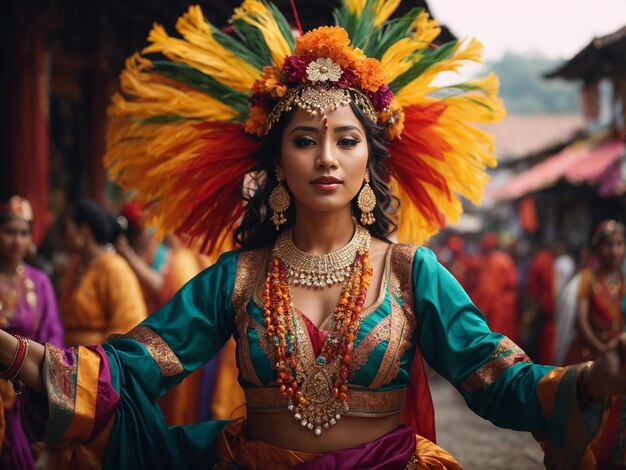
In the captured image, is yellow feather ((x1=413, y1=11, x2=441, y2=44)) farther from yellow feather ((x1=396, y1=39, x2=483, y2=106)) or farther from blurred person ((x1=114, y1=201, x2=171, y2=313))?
blurred person ((x1=114, y1=201, x2=171, y2=313))

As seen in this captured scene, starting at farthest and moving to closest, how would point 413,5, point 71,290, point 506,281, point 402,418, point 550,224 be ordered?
point 550,224
point 506,281
point 71,290
point 413,5
point 402,418

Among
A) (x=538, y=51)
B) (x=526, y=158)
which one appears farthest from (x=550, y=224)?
(x=538, y=51)

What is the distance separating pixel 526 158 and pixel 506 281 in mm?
6876

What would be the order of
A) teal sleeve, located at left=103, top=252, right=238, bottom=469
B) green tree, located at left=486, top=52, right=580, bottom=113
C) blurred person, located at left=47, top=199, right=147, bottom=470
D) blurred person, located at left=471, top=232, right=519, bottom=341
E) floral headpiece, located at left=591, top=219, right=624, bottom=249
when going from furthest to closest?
1. green tree, located at left=486, top=52, right=580, bottom=113
2. blurred person, located at left=471, top=232, right=519, bottom=341
3. floral headpiece, located at left=591, top=219, right=624, bottom=249
4. blurred person, located at left=47, top=199, right=147, bottom=470
5. teal sleeve, located at left=103, top=252, right=238, bottom=469

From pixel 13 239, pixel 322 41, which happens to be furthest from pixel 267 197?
pixel 13 239

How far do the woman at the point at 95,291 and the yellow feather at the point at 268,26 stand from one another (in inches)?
104

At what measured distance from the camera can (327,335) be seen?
2.79 metres

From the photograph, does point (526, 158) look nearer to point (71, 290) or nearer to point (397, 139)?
point (71, 290)

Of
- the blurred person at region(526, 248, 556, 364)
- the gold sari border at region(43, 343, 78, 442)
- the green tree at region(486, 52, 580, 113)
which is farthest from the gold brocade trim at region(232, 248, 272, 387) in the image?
the green tree at region(486, 52, 580, 113)

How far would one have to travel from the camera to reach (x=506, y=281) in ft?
44.6

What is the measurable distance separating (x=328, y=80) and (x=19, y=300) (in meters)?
2.70

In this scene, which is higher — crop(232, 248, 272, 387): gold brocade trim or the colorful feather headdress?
the colorful feather headdress

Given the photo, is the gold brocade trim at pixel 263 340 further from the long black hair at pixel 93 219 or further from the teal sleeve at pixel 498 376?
the long black hair at pixel 93 219

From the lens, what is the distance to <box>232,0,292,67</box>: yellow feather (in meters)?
3.18
